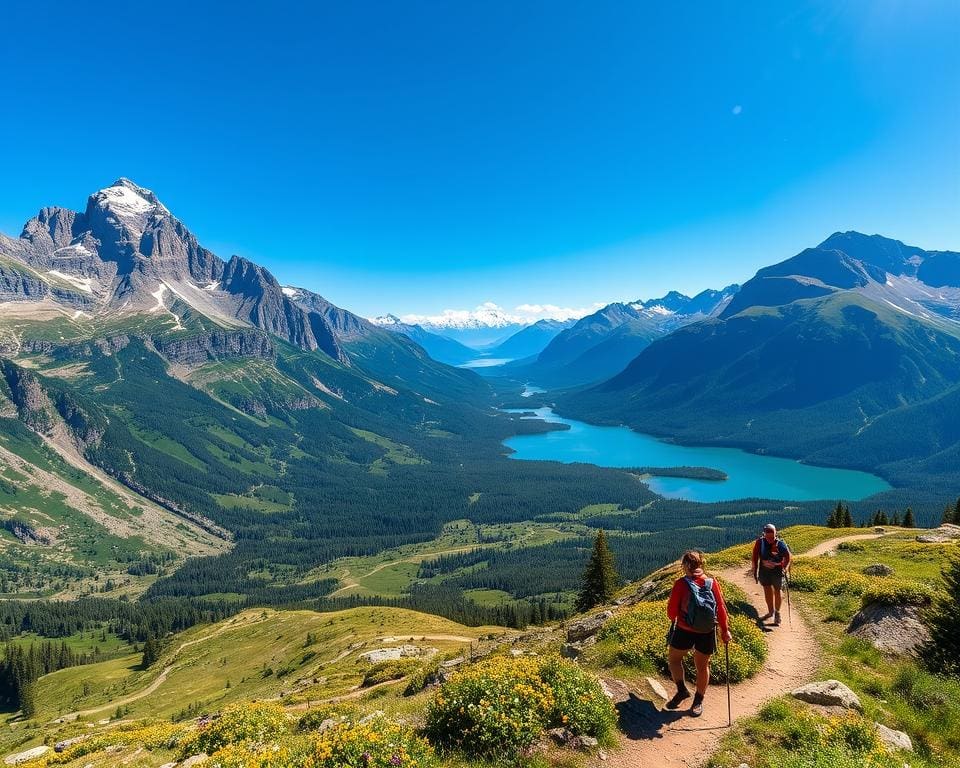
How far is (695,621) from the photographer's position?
539 inches

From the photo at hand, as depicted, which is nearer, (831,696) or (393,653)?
(831,696)

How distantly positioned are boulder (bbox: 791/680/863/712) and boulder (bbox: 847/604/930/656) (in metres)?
6.27

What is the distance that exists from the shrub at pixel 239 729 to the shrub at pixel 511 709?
27.4 ft

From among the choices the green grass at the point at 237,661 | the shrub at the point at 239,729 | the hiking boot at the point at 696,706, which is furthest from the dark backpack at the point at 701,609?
the green grass at the point at 237,661

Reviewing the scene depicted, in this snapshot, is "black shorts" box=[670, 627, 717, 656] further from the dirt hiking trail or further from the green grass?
the green grass

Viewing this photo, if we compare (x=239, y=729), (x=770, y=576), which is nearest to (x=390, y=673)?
(x=239, y=729)

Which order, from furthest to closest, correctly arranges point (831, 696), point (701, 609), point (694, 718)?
1. point (831, 696)
2. point (694, 718)
3. point (701, 609)

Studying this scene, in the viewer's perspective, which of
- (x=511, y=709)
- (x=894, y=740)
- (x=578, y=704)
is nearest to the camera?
(x=894, y=740)

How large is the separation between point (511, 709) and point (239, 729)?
36.7ft

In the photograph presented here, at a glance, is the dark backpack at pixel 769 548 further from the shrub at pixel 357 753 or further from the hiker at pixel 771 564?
the shrub at pixel 357 753

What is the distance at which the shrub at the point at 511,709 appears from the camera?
11.7 meters

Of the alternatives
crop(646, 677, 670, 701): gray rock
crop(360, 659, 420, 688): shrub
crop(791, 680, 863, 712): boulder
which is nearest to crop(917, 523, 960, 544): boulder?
crop(791, 680, 863, 712): boulder

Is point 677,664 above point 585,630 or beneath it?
above

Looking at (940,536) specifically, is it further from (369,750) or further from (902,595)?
Result: (369,750)
